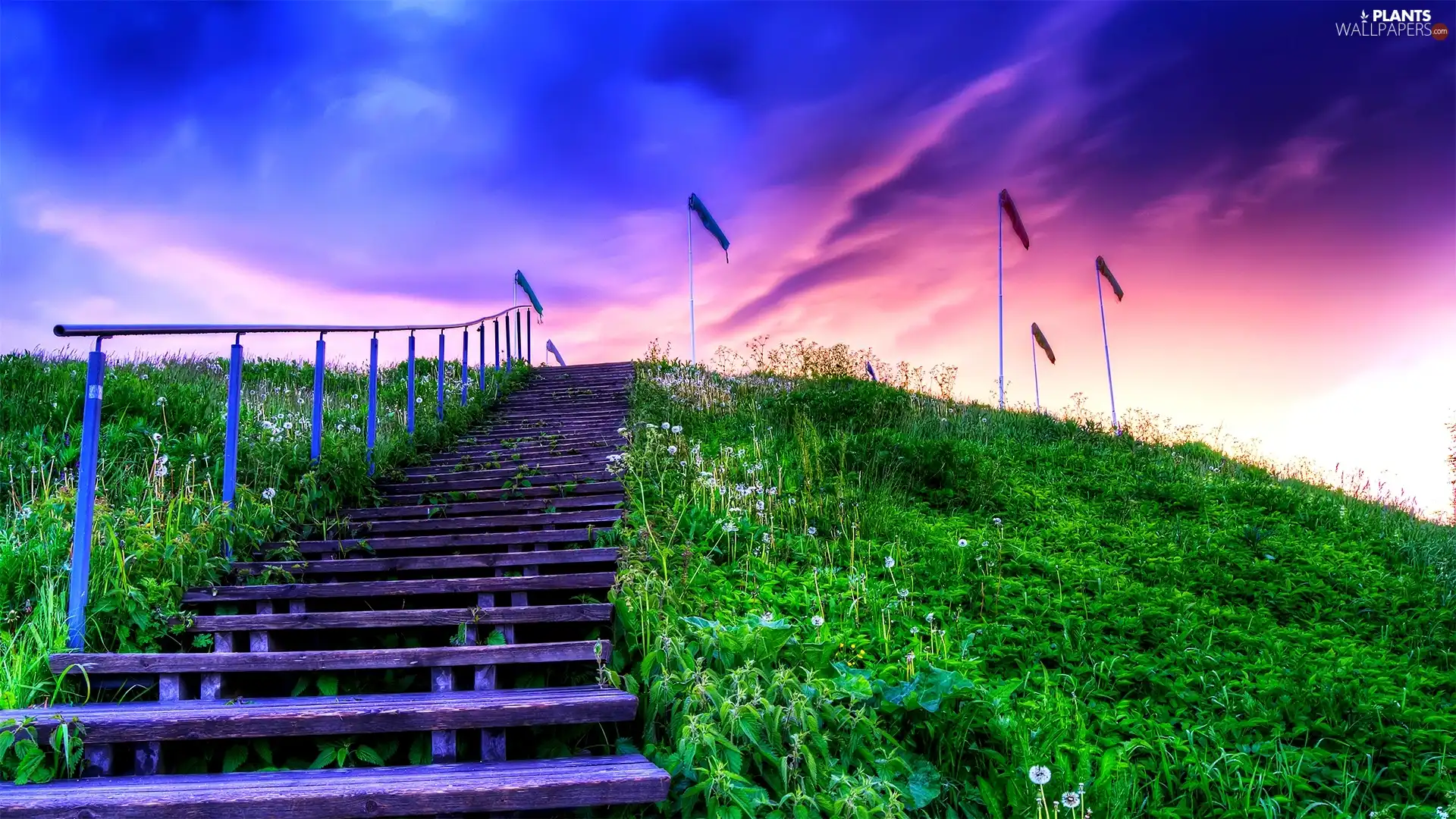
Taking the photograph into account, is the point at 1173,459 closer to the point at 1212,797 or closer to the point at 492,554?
the point at 1212,797

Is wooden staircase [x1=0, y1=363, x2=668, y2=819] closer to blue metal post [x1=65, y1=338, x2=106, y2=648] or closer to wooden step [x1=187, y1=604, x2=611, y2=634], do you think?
wooden step [x1=187, y1=604, x2=611, y2=634]

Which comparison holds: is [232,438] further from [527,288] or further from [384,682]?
[527,288]

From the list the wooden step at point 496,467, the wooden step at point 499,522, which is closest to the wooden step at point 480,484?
the wooden step at point 496,467

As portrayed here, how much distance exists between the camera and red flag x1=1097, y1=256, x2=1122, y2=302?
651 inches

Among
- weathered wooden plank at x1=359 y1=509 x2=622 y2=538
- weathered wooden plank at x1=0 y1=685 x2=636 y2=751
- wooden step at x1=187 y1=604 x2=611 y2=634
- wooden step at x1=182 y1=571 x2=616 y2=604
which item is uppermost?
weathered wooden plank at x1=359 y1=509 x2=622 y2=538

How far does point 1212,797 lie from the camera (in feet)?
11.8

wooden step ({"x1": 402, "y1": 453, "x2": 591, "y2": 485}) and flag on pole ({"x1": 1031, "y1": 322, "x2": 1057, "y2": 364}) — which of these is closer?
wooden step ({"x1": 402, "y1": 453, "x2": 591, "y2": 485})

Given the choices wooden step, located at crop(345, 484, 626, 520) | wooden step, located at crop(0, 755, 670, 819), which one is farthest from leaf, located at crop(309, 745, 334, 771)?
wooden step, located at crop(345, 484, 626, 520)

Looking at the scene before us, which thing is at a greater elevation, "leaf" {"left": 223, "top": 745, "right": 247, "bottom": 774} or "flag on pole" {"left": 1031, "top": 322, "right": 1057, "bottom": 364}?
"flag on pole" {"left": 1031, "top": 322, "right": 1057, "bottom": 364}

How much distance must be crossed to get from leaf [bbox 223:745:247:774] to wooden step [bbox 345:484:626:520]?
3087 mm

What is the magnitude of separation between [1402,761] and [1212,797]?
1.14 metres

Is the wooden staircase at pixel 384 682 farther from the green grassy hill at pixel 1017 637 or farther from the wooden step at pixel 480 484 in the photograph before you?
the wooden step at pixel 480 484

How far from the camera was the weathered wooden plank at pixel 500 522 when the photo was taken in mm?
6047

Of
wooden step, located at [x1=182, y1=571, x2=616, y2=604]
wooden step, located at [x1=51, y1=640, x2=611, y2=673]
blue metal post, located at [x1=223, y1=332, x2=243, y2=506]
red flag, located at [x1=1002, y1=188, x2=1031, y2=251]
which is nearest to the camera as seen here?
wooden step, located at [x1=51, y1=640, x2=611, y2=673]
